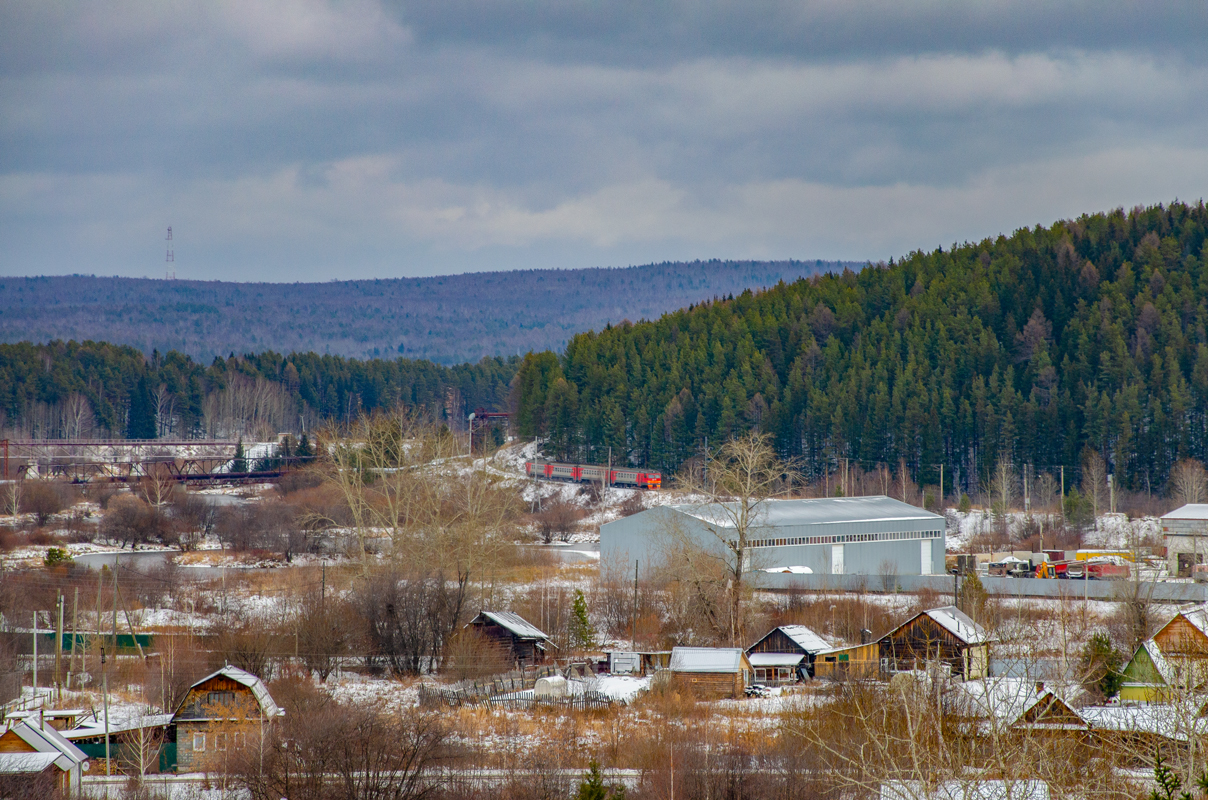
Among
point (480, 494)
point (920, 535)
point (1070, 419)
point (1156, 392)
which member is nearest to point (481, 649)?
point (480, 494)

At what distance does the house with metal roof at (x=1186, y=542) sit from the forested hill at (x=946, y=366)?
89.0ft

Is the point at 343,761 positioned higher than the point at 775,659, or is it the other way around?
the point at 343,761

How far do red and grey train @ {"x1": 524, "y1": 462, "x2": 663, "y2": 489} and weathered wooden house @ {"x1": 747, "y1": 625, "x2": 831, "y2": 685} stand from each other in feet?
144

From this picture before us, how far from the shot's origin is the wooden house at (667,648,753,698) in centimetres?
3256

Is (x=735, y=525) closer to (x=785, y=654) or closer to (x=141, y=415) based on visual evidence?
(x=785, y=654)

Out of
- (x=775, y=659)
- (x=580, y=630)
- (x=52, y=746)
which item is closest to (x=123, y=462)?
(x=580, y=630)

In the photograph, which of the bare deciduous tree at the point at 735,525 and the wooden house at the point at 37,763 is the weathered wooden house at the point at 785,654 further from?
the wooden house at the point at 37,763

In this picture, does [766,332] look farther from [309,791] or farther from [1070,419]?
[309,791]

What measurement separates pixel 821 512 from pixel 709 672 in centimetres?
2211

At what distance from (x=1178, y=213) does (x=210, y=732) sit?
93.2m

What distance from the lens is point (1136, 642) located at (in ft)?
115

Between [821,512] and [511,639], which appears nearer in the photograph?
[511,639]

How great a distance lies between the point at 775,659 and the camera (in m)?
35.3

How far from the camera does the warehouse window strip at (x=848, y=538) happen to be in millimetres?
50281
